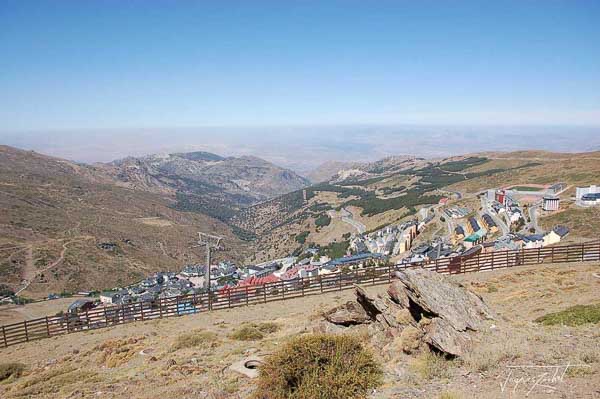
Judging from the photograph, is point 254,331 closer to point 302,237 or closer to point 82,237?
point 82,237

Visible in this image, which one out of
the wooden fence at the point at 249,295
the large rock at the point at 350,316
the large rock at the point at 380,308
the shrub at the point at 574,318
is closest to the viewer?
the large rock at the point at 380,308

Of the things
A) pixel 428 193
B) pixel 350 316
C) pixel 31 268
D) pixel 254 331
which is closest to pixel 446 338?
pixel 350 316

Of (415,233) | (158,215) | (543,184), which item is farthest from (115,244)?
→ (543,184)

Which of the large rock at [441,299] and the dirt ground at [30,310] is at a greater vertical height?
the large rock at [441,299]

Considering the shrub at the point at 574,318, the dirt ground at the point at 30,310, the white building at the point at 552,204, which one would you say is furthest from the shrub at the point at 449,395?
the white building at the point at 552,204

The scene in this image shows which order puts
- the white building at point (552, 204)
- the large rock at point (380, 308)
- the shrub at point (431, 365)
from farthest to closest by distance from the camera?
the white building at point (552, 204) < the large rock at point (380, 308) < the shrub at point (431, 365)

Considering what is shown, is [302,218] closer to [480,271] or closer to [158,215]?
[158,215]

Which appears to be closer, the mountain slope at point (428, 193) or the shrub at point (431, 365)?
the shrub at point (431, 365)

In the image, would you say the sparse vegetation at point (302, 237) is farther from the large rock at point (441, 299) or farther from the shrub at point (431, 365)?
the shrub at point (431, 365)

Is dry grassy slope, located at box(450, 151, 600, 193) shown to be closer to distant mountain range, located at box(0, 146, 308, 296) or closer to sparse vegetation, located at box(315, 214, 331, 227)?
sparse vegetation, located at box(315, 214, 331, 227)
